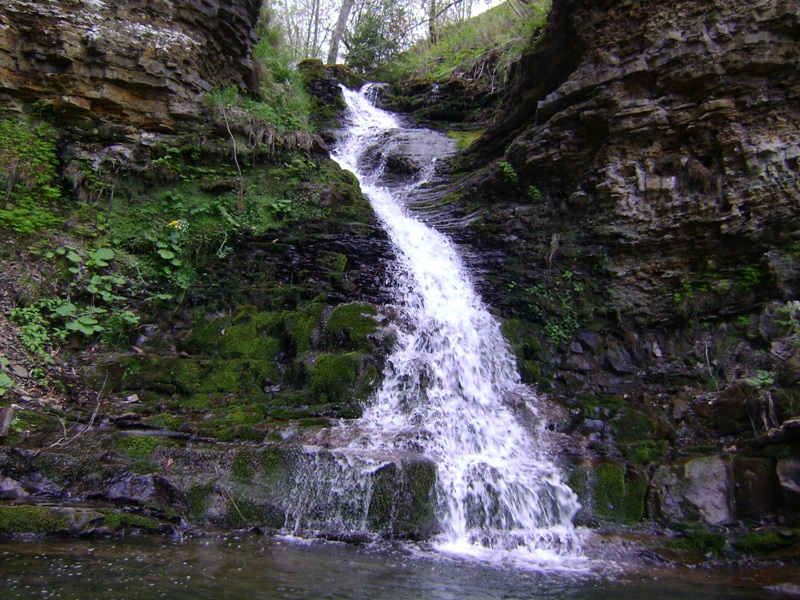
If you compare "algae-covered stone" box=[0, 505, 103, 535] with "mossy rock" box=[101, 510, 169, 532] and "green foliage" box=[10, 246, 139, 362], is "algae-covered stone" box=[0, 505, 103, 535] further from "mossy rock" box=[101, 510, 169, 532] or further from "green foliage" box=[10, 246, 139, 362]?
"green foliage" box=[10, 246, 139, 362]

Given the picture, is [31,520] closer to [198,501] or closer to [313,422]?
[198,501]

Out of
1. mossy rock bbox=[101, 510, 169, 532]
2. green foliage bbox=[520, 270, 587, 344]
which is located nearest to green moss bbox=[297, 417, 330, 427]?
mossy rock bbox=[101, 510, 169, 532]

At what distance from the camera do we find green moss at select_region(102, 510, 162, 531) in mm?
4285

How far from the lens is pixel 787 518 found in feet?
16.7

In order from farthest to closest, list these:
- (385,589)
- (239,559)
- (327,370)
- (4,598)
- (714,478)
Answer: (327,370) → (714,478) → (239,559) → (385,589) → (4,598)

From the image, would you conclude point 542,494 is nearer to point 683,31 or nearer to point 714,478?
point 714,478

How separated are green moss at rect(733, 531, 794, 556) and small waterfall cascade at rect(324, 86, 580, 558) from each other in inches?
67.5

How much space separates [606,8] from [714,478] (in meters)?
7.90

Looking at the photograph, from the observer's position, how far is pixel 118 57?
8344 millimetres

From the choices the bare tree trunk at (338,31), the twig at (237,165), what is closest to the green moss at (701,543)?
the twig at (237,165)

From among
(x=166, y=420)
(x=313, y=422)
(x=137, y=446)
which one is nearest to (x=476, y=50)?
(x=313, y=422)

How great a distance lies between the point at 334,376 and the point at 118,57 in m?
7.12

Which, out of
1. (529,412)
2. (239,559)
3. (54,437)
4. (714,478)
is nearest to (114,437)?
(54,437)

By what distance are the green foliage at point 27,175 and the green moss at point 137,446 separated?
3858 millimetres
